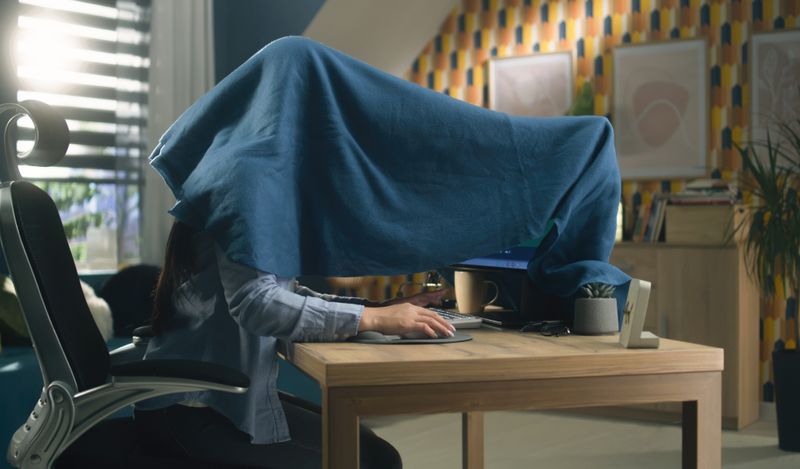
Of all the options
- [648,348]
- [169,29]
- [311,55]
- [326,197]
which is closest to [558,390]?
[648,348]

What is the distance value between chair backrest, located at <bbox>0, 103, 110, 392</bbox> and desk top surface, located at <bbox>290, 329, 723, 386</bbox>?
0.36 metres

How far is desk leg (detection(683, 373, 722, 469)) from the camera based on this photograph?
1.45m

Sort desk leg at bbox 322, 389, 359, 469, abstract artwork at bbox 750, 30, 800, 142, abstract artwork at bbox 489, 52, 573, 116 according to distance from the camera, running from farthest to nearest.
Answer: abstract artwork at bbox 489, 52, 573, 116
abstract artwork at bbox 750, 30, 800, 142
desk leg at bbox 322, 389, 359, 469

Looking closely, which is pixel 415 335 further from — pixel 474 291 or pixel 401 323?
pixel 474 291

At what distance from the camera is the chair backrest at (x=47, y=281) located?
1388 mm

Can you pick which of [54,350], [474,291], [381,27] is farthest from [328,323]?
[381,27]

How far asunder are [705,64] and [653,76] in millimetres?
302

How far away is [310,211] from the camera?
5.29 ft

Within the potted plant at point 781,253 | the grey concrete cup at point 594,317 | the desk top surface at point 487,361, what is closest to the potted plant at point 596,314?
the grey concrete cup at point 594,317

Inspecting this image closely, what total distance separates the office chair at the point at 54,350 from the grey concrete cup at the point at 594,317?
666 mm

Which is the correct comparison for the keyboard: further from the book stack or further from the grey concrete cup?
the book stack

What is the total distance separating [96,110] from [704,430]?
3762 mm

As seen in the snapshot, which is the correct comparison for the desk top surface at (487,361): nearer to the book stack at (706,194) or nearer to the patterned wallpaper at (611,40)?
the book stack at (706,194)

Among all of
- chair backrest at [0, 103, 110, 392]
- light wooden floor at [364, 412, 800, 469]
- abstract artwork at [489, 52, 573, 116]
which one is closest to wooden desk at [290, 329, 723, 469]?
chair backrest at [0, 103, 110, 392]
